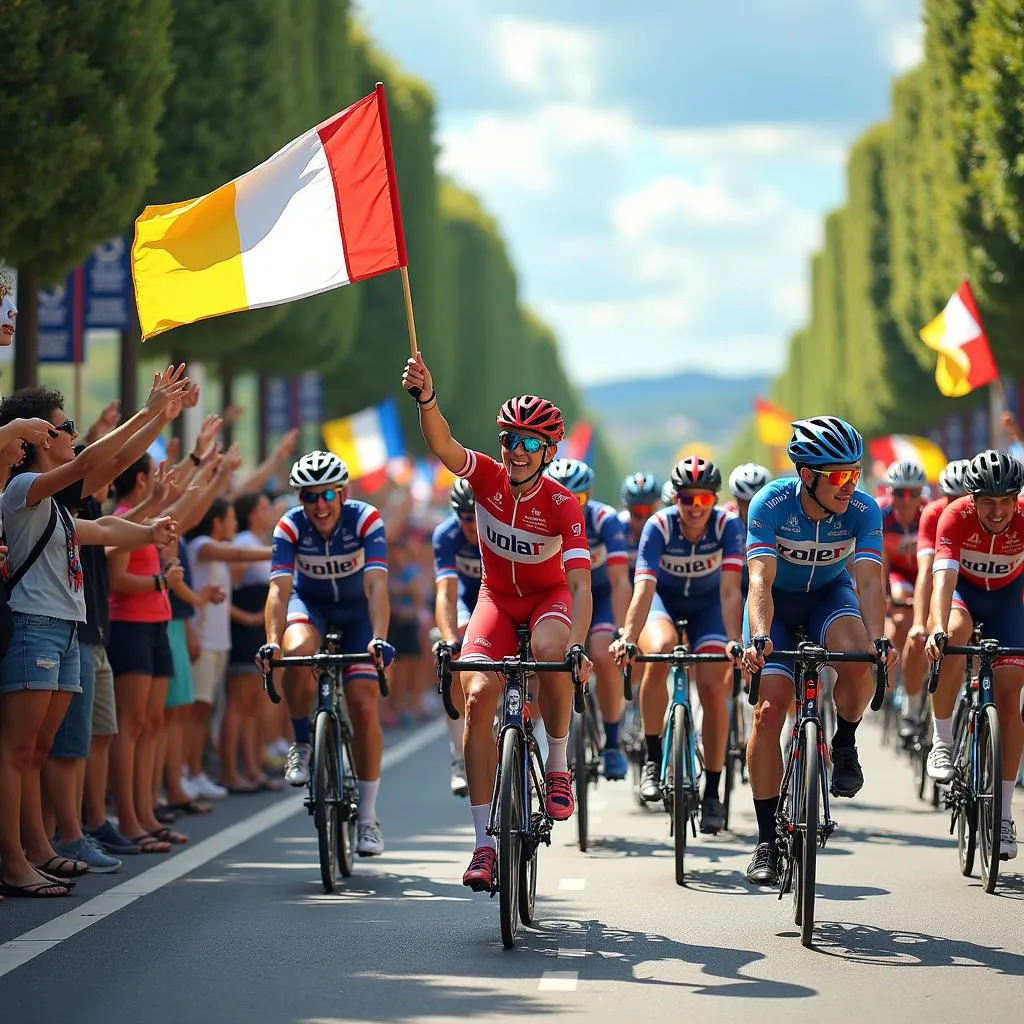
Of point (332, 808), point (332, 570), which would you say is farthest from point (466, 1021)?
point (332, 570)

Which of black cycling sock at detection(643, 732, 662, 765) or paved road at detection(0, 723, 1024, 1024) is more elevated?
black cycling sock at detection(643, 732, 662, 765)

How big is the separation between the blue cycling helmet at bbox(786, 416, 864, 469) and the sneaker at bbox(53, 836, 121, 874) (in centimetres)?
425

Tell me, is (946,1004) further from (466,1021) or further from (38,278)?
(38,278)

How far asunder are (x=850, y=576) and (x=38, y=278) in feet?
31.4

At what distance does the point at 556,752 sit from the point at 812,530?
150 cm

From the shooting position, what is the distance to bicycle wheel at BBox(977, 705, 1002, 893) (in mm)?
10172

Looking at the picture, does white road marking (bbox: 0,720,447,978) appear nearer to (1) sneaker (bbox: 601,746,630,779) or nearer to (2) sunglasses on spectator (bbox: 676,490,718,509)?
(1) sneaker (bbox: 601,746,630,779)

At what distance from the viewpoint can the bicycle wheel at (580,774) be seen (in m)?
12.4

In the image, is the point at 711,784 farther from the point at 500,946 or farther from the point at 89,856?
the point at 500,946

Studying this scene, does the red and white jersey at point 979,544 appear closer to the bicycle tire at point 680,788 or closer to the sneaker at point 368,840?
the bicycle tire at point 680,788

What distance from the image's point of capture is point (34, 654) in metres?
10.2

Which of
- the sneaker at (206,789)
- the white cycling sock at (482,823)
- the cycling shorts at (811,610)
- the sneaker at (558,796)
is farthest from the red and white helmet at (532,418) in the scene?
the sneaker at (206,789)

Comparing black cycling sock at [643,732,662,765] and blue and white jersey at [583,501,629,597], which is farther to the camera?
blue and white jersey at [583,501,629,597]

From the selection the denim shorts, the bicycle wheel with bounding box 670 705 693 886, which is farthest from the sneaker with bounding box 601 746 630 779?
the denim shorts
